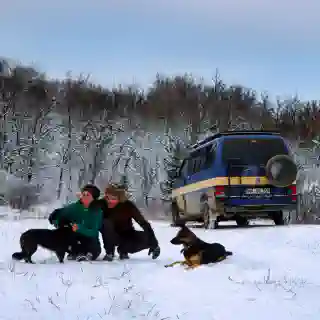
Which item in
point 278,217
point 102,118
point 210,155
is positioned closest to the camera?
point 210,155

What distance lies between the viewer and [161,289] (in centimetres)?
554

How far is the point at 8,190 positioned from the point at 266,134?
38847 mm

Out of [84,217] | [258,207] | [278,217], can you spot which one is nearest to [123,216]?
[84,217]

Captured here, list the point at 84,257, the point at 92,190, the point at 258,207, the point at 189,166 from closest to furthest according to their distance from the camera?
1. the point at 84,257
2. the point at 92,190
3. the point at 258,207
4. the point at 189,166

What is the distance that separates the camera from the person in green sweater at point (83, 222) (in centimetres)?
755

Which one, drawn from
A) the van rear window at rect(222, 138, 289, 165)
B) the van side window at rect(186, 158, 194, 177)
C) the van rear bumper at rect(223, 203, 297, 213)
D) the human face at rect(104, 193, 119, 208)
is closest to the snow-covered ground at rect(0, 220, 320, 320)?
the human face at rect(104, 193, 119, 208)

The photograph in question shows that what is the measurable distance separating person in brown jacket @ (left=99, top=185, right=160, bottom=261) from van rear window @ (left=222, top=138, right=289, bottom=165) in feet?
20.9

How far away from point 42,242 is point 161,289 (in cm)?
229

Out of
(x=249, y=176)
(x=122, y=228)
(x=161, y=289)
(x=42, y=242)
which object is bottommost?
(x=161, y=289)

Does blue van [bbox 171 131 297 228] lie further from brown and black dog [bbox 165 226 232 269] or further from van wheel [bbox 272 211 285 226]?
brown and black dog [bbox 165 226 232 269]

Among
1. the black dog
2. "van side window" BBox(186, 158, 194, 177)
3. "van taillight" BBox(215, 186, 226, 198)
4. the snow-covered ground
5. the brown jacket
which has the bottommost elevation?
the snow-covered ground

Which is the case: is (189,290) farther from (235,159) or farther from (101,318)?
(235,159)

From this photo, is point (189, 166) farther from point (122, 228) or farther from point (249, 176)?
point (122, 228)

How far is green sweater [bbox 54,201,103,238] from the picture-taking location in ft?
24.9
